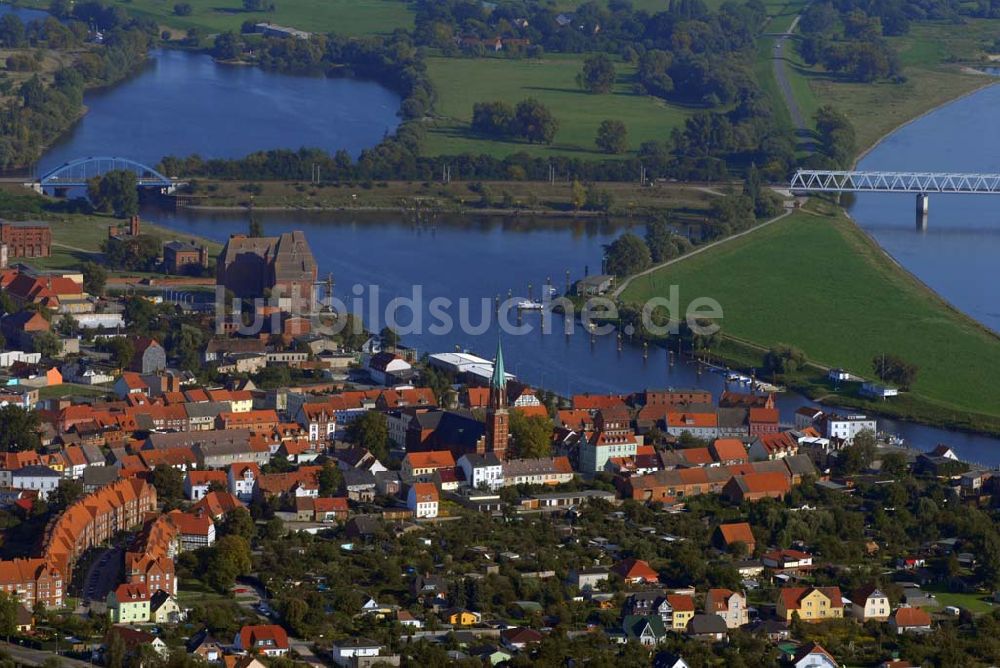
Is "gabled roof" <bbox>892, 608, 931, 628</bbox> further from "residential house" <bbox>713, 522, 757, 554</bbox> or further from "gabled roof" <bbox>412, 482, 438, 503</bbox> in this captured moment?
"gabled roof" <bbox>412, 482, 438, 503</bbox>

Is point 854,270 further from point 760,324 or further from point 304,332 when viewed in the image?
point 304,332

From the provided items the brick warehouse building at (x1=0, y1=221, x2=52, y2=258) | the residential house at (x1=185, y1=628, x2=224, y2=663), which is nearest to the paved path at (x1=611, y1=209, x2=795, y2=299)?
the brick warehouse building at (x1=0, y1=221, x2=52, y2=258)

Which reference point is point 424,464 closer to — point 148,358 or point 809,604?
point 809,604

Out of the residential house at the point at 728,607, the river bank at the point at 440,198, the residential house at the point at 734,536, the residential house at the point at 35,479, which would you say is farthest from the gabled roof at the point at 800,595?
the river bank at the point at 440,198

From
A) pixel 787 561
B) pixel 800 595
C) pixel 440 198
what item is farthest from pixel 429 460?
pixel 440 198

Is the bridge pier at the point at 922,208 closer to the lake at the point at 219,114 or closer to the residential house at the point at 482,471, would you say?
the lake at the point at 219,114
